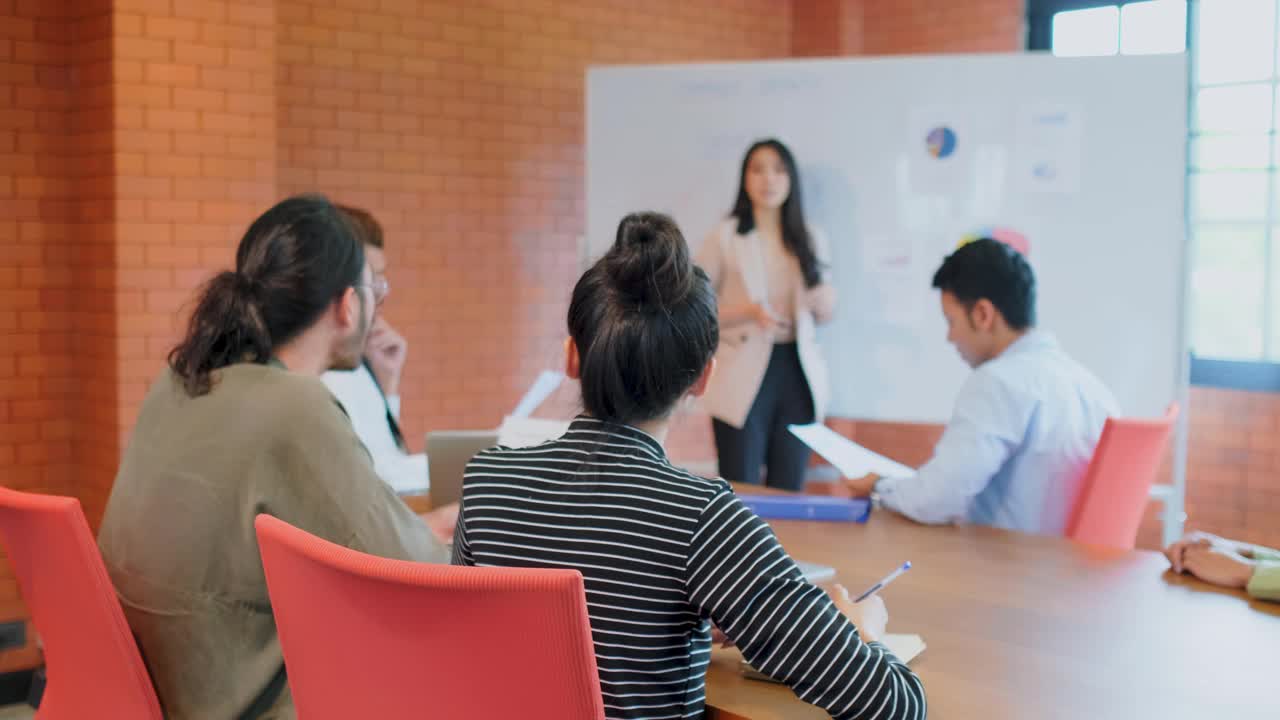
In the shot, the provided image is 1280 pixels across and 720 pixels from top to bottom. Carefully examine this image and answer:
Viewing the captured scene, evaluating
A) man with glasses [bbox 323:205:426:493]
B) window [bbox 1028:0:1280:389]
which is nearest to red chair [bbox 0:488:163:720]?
man with glasses [bbox 323:205:426:493]

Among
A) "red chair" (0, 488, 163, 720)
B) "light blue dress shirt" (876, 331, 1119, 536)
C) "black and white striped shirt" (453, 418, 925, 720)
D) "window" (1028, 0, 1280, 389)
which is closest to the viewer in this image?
"black and white striped shirt" (453, 418, 925, 720)

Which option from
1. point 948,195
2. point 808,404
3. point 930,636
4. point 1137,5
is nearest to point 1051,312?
point 948,195

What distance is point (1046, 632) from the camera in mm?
1768

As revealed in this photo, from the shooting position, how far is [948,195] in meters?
4.62

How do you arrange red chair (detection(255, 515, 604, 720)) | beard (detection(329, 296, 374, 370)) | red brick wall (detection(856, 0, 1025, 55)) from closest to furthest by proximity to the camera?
red chair (detection(255, 515, 604, 720))
beard (detection(329, 296, 374, 370))
red brick wall (detection(856, 0, 1025, 55))

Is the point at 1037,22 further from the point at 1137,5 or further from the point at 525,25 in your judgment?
the point at 525,25

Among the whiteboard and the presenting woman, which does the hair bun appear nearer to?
the presenting woman

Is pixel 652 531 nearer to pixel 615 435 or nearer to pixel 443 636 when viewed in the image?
pixel 615 435

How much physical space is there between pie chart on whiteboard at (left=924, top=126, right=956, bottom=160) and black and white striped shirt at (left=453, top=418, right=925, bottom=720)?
137 inches

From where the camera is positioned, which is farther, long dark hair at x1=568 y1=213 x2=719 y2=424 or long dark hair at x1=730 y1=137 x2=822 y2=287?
long dark hair at x1=730 y1=137 x2=822 y2=287

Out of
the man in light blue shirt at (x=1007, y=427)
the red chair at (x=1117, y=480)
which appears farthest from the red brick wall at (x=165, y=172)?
the red chair at (x=1117, y=480)

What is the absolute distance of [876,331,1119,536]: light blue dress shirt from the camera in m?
2.51

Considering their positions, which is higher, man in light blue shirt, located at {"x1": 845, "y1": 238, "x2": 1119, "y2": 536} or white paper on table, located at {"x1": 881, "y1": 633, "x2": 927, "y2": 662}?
man in light blue shirt, located at {"x1": 845, "y1": 238, "x2": 1119, "y2": 536}

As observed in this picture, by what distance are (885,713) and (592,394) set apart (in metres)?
0.48
